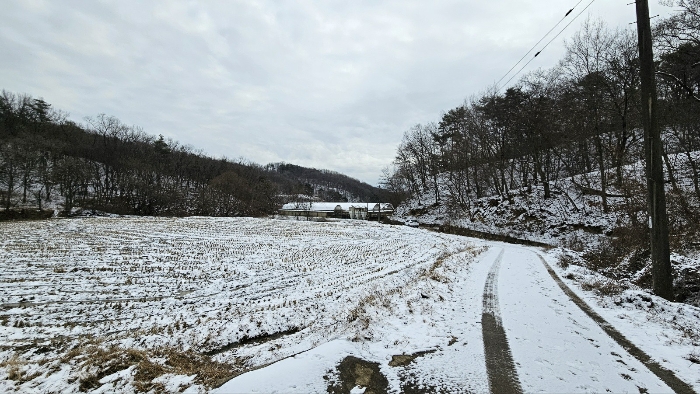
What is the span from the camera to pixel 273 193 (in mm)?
91375

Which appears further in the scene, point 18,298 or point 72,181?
point 72,181

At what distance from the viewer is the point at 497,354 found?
5.06 meters

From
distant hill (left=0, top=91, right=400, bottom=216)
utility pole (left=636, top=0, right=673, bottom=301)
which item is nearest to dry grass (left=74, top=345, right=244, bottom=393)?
utility pole (left=636, top=0, right=673, bottom=301)

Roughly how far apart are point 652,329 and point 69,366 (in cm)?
1033

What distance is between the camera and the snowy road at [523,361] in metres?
4.08

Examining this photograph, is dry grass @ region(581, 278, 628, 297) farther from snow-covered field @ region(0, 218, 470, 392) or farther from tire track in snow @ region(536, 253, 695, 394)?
snow-covered field @ region(0, 218, 470, 392)

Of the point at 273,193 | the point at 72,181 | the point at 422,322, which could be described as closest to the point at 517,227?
the point at 422,322

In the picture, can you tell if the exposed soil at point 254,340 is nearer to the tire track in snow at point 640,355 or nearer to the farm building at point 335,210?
the tire track in snow at point 640,355

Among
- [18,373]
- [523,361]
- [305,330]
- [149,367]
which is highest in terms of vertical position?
[523,361]

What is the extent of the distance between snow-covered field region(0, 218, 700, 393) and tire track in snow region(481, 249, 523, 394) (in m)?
0.10

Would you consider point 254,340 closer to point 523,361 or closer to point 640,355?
point 523,361

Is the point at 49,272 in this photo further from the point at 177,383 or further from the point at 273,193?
the point at 273,193

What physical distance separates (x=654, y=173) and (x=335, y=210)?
97731 millimetres

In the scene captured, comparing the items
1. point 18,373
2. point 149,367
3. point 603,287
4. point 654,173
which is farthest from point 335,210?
point 149,367
